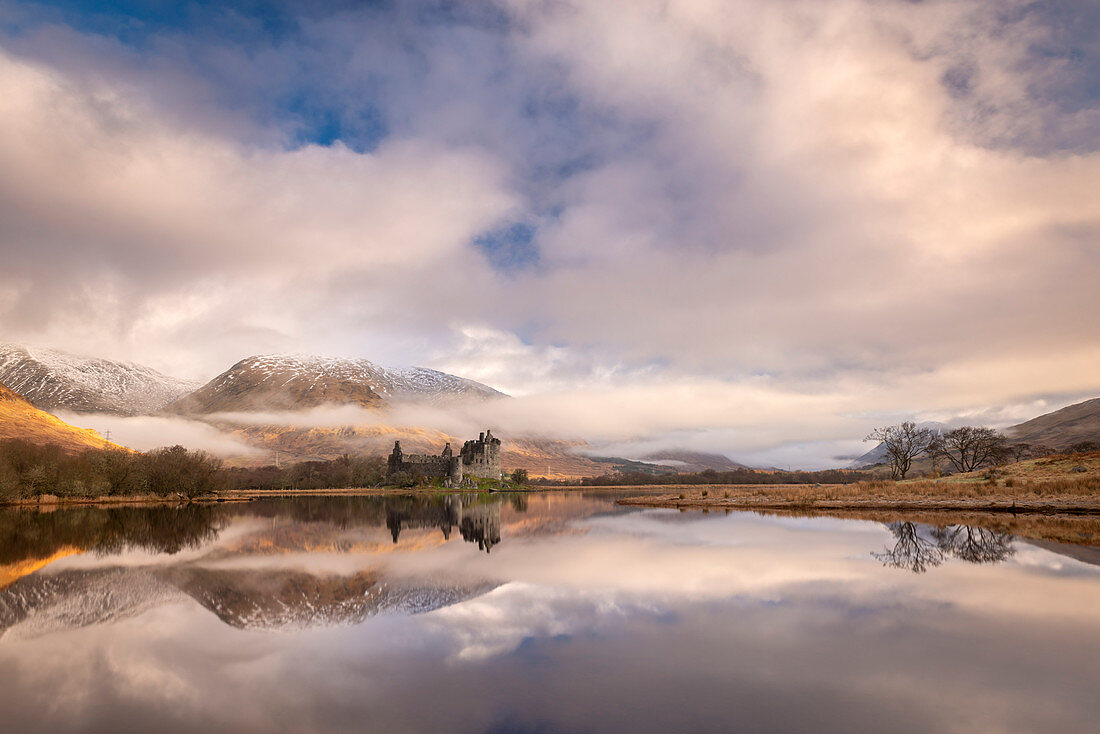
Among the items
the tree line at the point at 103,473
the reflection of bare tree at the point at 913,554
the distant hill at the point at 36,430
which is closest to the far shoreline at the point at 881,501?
the tree line at the point at 103,473

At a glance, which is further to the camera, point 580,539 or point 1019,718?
point 580,539

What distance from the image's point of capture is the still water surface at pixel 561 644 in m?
7.65

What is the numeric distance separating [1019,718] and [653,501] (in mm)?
69873

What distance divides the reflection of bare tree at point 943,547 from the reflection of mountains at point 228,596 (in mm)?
15109

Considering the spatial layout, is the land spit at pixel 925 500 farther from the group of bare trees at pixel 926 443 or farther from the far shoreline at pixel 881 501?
the group of bare trees at pixel 926 443

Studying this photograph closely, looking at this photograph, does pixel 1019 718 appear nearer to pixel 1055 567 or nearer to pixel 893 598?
pixel 893 598

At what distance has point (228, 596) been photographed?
15.2 m

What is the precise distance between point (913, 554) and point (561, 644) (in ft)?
57.2

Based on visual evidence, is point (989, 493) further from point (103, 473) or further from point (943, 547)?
point (103, 473)

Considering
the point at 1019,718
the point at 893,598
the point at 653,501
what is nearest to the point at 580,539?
the point at 893,598

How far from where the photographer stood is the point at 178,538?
31141 mm

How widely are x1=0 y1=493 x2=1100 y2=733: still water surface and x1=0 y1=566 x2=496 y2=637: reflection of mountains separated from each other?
0.32 feet

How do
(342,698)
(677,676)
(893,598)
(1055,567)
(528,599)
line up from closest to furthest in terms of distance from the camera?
1. (342,698)
2. (677,676)
3. (893,598)
4. (528,599)
5. (1055,567)

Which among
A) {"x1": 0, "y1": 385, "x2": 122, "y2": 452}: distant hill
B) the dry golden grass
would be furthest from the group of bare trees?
{"x1": 0, "y1": 385, "x2": 122, "y2": 452}: distant hill
